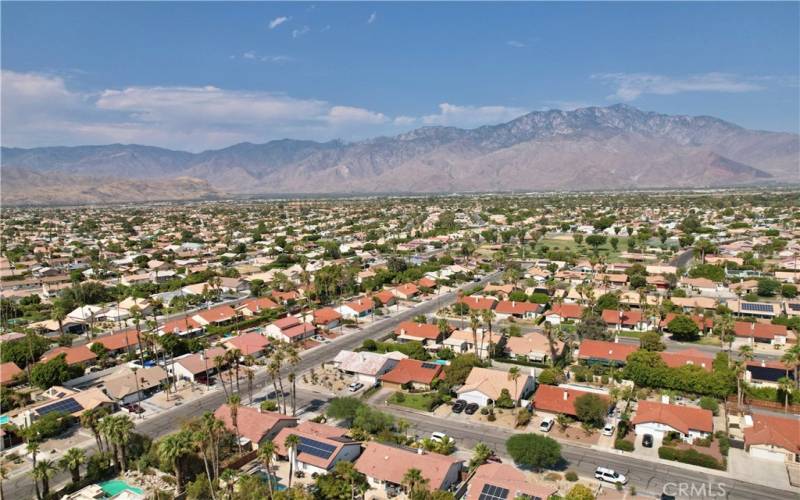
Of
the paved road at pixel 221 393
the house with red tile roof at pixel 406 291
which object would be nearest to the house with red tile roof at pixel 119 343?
the paved road at pixel 221 393

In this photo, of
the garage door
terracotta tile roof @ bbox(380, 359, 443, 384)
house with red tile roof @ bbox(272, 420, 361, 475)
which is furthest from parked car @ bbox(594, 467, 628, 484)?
terracotta tile roof @ bbox(380, 359, 443, 384)

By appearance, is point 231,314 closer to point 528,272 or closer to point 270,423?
point 270,423

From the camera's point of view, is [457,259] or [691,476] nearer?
[691,476]

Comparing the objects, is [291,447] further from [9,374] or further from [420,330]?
[9,374]

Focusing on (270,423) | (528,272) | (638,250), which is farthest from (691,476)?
(638,250)

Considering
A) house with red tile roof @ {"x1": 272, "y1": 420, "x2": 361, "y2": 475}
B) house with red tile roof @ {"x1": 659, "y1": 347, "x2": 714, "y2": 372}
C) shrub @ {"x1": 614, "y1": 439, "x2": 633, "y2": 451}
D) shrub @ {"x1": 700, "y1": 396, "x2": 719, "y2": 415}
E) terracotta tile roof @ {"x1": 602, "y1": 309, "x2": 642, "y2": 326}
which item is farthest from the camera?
terracotta tile roof @ {"x1": 602, "y1": 309, "x2": 642, "y2": 326}

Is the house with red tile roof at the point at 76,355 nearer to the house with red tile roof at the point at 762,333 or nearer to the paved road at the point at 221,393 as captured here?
the paved road at the point at 221,393

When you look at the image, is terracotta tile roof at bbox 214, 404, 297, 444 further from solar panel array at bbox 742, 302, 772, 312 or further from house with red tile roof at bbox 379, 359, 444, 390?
solar panel array at bbox 742, 302, 772, 312
